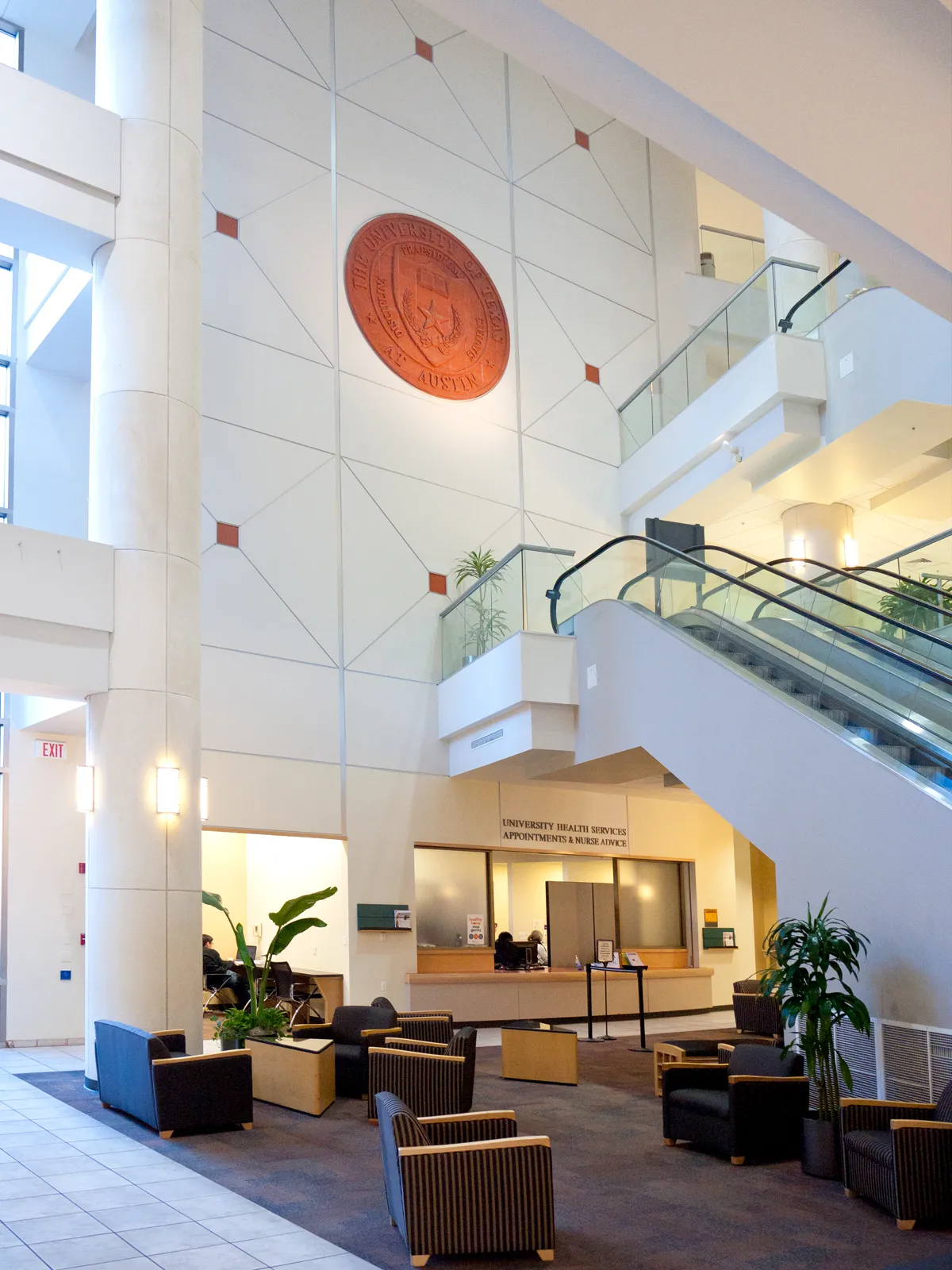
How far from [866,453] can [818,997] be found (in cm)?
791

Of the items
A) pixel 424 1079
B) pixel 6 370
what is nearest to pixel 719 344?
pixel 6 370

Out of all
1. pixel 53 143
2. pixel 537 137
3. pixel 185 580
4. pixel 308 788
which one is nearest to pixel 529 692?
pixel 308 788

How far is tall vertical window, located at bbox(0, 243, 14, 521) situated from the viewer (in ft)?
44.0

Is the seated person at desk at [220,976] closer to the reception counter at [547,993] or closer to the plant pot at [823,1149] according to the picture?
the reception counter at [547,993]

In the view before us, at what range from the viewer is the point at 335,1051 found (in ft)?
30.6

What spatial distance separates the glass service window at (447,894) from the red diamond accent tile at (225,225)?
26.6 feet

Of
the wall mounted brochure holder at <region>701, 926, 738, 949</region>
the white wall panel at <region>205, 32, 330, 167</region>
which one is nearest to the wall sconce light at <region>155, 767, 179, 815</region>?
the white wall panel at <region>205, 32, 330, 167</region>

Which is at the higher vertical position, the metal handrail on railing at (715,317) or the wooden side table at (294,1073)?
the metal handrail on railing at (715,317)

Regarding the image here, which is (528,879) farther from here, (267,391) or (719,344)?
(719,344)

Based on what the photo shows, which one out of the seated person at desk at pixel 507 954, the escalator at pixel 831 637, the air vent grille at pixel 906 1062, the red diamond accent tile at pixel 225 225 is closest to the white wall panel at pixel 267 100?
the red diamond accent tile at pixel 225 225

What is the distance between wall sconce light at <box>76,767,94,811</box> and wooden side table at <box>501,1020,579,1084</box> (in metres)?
4.25

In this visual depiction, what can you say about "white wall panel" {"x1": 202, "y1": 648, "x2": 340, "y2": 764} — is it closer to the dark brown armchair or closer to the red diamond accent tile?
the red diamond accent tile

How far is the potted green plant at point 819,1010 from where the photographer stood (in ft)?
21.5

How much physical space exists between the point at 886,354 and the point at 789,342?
147cm
